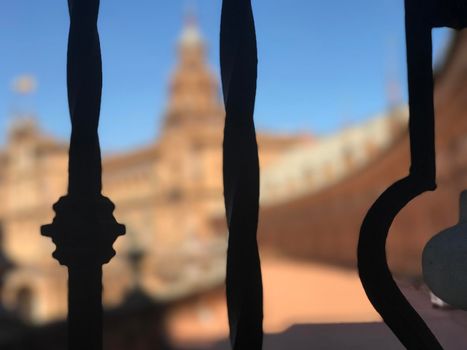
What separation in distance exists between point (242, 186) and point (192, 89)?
62.3 feet

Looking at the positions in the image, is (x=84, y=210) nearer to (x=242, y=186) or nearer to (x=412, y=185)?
(x=242, y=186)

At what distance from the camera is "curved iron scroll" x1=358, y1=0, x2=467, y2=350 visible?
0.42 metres

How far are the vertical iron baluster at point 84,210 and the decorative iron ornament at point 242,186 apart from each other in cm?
8

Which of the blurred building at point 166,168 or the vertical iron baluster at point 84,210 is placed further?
the blurred building at point 166,168

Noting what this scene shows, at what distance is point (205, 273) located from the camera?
571 centimetres

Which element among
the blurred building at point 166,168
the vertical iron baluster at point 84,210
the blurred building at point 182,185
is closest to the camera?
the vertical iron baluster at point 84,210

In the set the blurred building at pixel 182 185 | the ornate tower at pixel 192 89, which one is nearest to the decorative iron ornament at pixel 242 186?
the blurred building at pixel 182 185

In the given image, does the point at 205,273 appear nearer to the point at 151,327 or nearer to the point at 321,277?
the point at 151,327

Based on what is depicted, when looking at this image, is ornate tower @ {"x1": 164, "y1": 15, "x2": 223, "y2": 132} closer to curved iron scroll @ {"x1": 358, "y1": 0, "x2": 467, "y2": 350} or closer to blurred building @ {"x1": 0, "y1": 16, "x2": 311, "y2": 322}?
blurred building @ {"x1": 0, "y1": 16, "x2": 311, "y2": 322}

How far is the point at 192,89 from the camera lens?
1912cm

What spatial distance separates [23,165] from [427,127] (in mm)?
22932

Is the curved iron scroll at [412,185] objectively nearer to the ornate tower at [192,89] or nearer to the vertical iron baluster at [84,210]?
the vertical iron baluster at [84,210]

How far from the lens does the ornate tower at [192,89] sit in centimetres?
1817

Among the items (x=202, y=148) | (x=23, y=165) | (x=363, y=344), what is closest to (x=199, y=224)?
(x=202, y=148)
